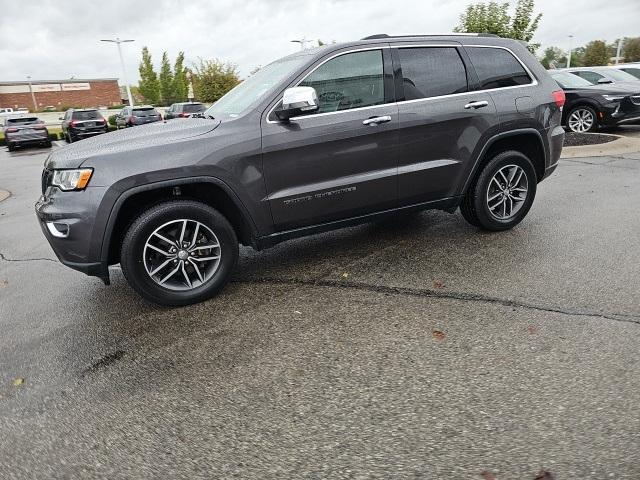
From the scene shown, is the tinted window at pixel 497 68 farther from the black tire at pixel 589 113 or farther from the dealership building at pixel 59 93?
the dealership building at pixel 59 93

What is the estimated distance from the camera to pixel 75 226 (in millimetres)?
3426

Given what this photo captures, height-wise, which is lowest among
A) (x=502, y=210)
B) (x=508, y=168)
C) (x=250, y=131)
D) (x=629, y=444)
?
(x=629, y=444)

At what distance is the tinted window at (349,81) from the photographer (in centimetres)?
399

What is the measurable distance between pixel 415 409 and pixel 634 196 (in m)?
5.40

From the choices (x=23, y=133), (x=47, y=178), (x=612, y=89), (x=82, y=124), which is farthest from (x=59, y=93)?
(x=47, y=178)

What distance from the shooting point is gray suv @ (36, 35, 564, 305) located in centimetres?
350

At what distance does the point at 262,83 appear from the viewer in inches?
169

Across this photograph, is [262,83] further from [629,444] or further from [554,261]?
[629,444]

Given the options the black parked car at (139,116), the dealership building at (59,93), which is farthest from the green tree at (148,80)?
the black parked car at (139,116)

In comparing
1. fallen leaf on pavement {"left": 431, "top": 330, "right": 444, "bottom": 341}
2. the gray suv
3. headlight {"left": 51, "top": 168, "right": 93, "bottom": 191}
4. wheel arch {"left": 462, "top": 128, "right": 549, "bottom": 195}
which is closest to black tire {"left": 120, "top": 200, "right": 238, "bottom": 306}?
the gray suv

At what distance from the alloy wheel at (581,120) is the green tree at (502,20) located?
945 centimetres

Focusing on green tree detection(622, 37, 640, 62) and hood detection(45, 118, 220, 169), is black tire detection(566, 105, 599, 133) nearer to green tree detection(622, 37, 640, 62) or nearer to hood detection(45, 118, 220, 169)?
hood detection(45, 118, 220, 169)

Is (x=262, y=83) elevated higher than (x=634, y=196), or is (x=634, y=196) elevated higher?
(x=262, y=83)

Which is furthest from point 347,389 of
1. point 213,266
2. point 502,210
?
point 502,210
